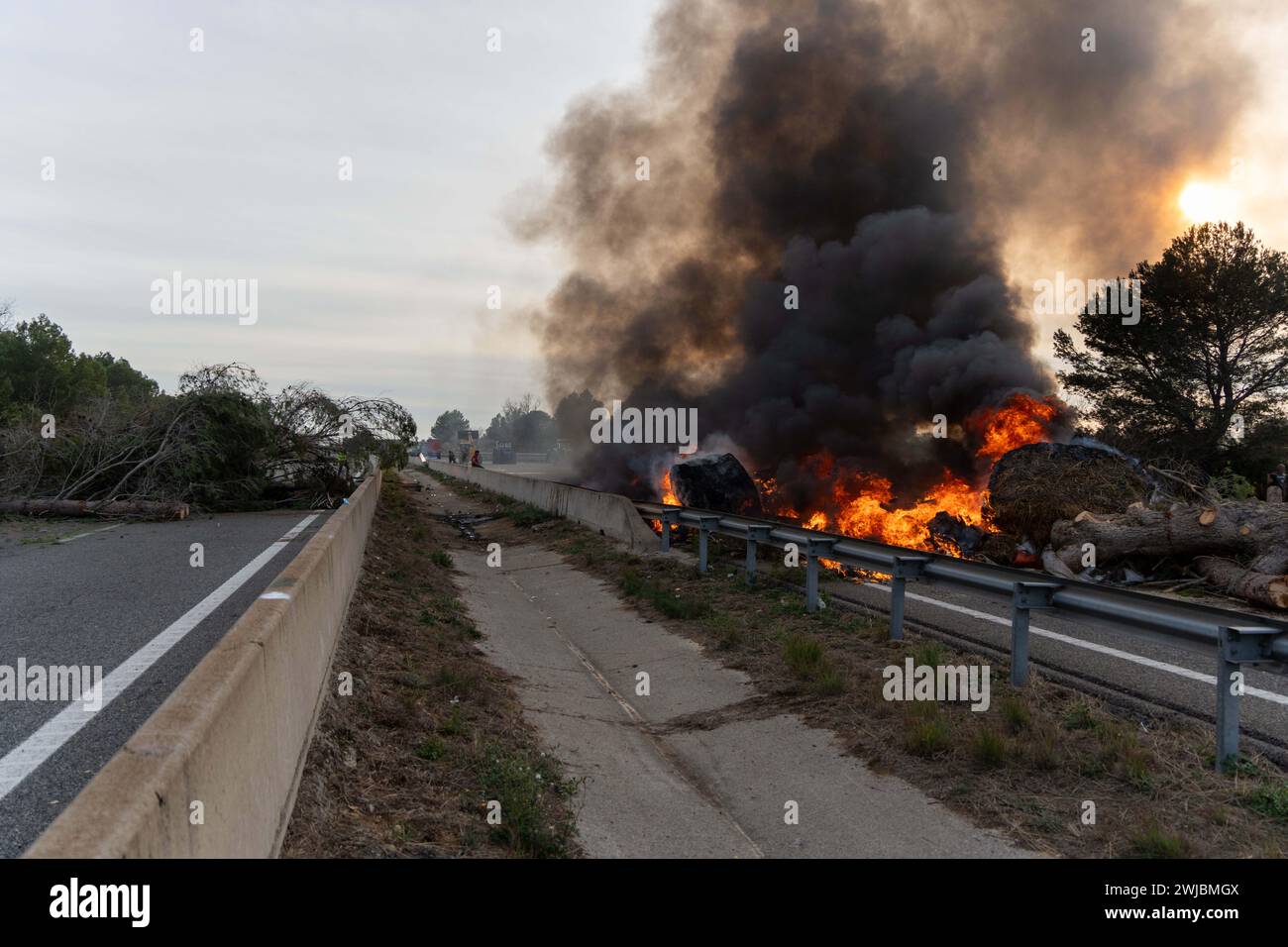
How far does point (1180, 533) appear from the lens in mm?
10656

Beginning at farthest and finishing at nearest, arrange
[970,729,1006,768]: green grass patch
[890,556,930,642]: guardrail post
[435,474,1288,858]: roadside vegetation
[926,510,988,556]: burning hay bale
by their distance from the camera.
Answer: [926,510,988,556]: burning hay bale
[890,556,930,642]: guardrail post
[970,729,1006,768]: green grass patch
[435,474,1288,858]: roadside vegetation

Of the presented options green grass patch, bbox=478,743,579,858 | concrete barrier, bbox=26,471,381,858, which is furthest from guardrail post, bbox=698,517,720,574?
concrete barrier, bbox=26,471,381,858

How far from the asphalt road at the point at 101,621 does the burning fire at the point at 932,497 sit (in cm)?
875

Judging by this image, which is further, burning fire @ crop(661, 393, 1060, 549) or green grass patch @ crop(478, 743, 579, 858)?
burning fire @ crop(661, 393, 1060, 549)

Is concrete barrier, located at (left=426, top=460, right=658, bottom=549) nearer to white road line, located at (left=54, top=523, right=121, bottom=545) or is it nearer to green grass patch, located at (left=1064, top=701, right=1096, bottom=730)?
white road line, located at (left=54, top=523, right=121, bottom=545)

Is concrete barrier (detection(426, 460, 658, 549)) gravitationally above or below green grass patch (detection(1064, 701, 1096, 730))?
above

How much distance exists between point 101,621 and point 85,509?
1003 centimetres

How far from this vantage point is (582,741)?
6.64m

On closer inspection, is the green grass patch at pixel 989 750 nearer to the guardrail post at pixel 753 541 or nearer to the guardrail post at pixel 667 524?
the guardrail post at pixel 753 541

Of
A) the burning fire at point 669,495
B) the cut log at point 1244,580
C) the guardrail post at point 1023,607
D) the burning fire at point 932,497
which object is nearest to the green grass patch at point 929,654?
the guardrail post at point 1023,607

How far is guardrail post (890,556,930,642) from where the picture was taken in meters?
7.91

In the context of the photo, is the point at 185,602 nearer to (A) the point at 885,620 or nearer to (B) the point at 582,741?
(B) the point at 582,741

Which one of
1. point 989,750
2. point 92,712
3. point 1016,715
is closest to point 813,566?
point 1016,715

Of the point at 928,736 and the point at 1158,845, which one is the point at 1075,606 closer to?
the point at 928,736
